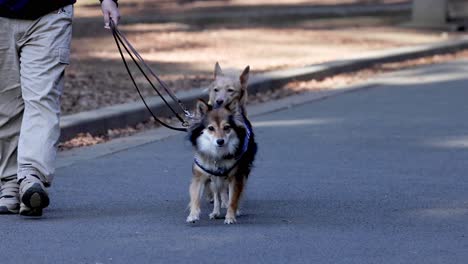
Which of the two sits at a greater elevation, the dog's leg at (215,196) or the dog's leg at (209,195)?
the dog's leg at (215,196)

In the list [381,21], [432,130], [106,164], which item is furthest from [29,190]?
[381,21]

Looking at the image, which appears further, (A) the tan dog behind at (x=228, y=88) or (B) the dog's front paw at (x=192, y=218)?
(A) the tan dog behind at (x=228, y=88)

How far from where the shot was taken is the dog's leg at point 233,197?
7.45m

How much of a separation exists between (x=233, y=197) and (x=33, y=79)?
1.40 metres

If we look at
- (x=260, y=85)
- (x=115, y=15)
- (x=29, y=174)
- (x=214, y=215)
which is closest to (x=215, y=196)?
(x=214, y=215)

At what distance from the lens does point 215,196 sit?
7.59 meters

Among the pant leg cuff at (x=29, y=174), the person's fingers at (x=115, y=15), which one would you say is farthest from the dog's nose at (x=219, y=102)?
the pant leg cuff at (x=29, y=174)

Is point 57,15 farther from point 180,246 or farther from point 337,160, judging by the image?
point 337,160

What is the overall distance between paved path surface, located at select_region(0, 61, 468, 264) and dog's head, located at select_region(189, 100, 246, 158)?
1.54ft

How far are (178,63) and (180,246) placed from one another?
1042 cm

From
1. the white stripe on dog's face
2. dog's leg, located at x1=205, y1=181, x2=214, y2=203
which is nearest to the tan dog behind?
dog's leg, located at x1=205, y1=181, x2=214, y2=203

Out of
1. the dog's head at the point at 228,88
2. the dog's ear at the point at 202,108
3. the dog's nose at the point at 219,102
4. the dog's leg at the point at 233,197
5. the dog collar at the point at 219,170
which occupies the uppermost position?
the dog's ear at the point at 202,108

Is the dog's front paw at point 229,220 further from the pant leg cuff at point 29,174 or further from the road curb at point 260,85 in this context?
the road curb at point 260,85

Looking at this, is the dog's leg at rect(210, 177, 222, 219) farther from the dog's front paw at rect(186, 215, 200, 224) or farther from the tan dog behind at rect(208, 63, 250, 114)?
the tan dog behind at rect(208, 63, 250, 114)
